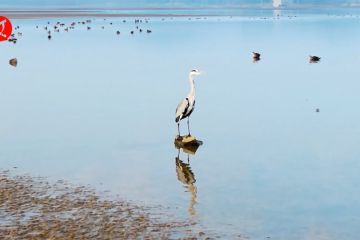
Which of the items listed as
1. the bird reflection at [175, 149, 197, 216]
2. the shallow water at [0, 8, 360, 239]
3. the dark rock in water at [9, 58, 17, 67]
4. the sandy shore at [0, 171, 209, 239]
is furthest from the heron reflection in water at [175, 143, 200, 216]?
the dark rock in water at [9, 58, 17, 67]

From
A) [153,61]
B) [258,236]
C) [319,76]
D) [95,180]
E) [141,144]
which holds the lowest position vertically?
[258,236]

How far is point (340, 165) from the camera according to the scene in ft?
73.7

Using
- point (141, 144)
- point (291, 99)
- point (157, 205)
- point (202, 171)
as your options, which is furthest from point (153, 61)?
point (157, 205)

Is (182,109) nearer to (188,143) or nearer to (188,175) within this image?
(188,143)

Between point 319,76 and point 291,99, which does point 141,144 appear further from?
point 319,76

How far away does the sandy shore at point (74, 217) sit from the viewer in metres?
15.4

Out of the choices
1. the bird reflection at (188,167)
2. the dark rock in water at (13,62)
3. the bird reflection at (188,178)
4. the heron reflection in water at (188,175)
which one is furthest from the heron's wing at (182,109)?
the dark rock in water at (13,62)

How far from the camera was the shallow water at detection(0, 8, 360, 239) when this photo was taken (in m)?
18.2

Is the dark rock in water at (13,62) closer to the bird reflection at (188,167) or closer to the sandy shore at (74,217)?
the bird reflection at (188,167)

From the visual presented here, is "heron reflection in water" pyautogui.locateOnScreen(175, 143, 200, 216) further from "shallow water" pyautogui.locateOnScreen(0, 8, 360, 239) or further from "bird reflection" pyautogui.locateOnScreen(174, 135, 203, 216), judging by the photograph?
"shallow water" pyautogui.locateOnScreen(0, 8, 360, 239)

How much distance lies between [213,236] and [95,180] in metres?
6.23

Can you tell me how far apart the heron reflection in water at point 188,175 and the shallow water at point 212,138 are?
4.8 inches

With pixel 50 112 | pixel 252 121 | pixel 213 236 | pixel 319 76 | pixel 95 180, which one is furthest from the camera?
pixel 319 76

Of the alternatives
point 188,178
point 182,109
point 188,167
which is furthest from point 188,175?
point 182,109
